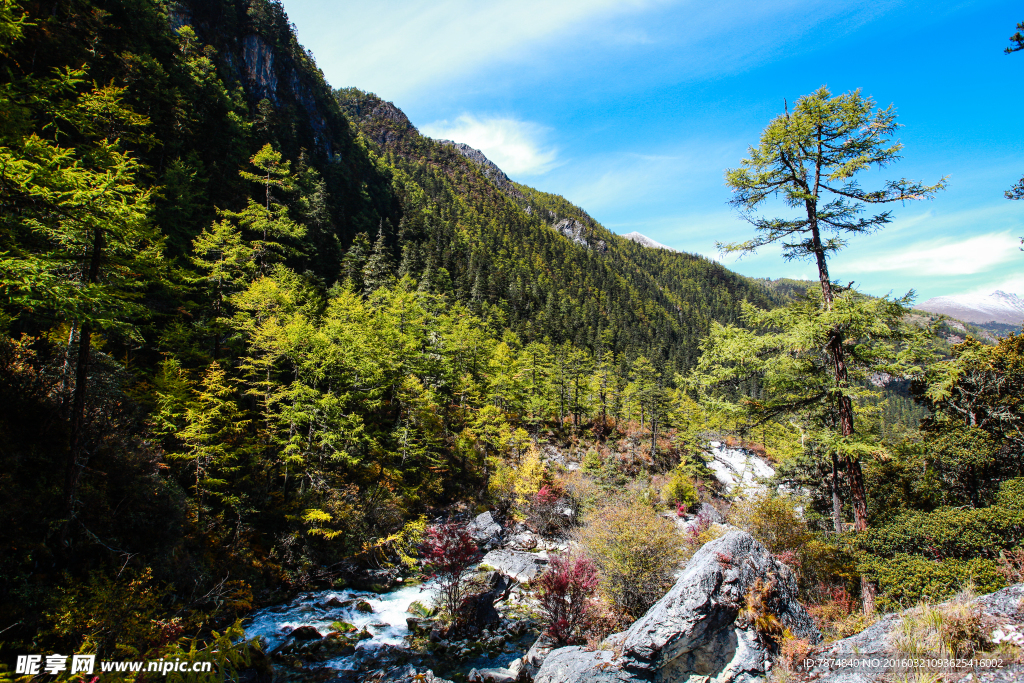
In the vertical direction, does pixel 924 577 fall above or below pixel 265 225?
below

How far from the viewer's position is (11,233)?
24.9ft

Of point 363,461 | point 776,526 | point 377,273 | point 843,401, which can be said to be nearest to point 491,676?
point 776,526

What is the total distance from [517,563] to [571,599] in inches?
318

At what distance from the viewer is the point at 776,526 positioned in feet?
40.9

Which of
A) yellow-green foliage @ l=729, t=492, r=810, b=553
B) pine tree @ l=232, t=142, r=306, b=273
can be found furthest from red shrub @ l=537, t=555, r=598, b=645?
pine tree @ l=232, t=142, r=306, b=273

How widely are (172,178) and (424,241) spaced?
185 ft

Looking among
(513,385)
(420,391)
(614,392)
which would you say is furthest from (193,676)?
(614,392)

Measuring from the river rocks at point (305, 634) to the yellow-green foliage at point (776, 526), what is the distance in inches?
587

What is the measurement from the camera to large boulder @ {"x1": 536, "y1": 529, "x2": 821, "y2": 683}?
736 cm

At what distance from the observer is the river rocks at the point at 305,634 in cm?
1284

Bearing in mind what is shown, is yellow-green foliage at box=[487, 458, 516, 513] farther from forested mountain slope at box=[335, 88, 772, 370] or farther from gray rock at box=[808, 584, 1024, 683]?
forested mountain slope at box=[335, 88, 772, 370]

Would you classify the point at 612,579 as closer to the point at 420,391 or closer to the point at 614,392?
the point at 420,391

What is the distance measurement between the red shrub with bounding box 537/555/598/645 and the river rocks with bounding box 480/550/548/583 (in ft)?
19.5

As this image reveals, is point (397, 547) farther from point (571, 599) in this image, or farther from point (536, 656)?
point (571, 599)
